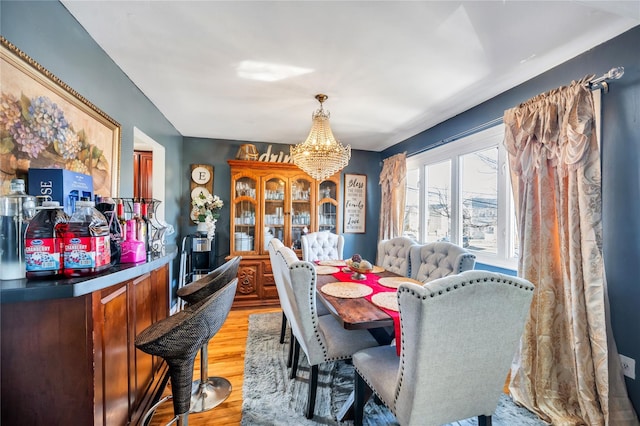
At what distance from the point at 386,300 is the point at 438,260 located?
0.90 meters

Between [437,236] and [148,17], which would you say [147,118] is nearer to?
[148,17]

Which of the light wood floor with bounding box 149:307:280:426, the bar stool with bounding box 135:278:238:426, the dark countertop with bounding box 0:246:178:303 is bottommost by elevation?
the light wood floor with bounding box 149:307:280:426

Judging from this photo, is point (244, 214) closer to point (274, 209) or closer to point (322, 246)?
point (274, 209)

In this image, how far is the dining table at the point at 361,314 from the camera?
138 centimetres

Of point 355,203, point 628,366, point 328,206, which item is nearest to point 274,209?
point 328,206

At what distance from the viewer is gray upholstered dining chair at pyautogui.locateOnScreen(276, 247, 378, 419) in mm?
1530

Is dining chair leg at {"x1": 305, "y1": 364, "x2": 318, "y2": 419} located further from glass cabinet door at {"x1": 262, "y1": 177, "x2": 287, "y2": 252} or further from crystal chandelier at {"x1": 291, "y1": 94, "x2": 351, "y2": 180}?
glass cabinet door at {"x1": 262, "y1": 177, "x2": 287, "y2": 252}

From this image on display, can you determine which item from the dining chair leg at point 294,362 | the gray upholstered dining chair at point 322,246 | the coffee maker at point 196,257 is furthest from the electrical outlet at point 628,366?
the coffee maker at point 196,257

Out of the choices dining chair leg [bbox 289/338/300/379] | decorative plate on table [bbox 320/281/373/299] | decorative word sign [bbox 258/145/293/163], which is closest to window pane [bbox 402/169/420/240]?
decorative word sign [bbox 258/145/293/163]

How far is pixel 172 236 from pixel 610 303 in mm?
4090

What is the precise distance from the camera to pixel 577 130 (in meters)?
1.63

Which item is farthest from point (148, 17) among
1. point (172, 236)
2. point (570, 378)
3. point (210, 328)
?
point (570, 378)

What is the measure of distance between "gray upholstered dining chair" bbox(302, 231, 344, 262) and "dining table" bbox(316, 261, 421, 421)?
107 centimetres

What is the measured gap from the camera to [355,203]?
4438 millimetres
